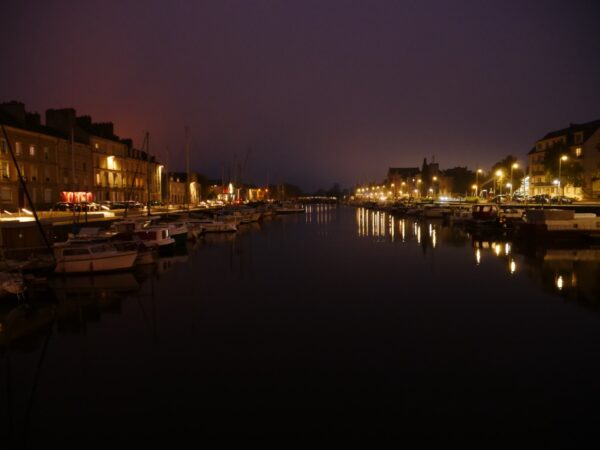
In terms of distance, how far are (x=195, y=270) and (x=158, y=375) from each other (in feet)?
54.8

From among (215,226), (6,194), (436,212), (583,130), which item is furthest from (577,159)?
(6,194)

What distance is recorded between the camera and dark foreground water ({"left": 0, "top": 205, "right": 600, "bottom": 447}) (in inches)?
389

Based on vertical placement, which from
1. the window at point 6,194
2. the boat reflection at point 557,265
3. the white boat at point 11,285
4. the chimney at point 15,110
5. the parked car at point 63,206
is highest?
the chimney at point 15,110

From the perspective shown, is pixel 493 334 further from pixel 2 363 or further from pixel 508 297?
pixel 2 363

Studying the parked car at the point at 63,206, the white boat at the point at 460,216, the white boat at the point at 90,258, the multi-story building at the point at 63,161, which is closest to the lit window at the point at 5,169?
the multi-story building at the point at 63,161

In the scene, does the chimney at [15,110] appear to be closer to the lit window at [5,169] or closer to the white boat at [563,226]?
the lit window at [5,169]

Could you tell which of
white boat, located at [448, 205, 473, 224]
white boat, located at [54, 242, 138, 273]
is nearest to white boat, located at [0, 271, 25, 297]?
white boat, located at [54, 242, 138, 273]

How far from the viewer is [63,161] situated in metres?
62.6

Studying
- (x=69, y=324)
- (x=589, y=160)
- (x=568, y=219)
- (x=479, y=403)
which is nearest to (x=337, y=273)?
(x=69, y=324)

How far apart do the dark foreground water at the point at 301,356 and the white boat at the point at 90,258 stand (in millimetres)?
803

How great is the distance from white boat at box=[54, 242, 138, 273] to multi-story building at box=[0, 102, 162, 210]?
601 inches

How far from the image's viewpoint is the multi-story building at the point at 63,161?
169 feet

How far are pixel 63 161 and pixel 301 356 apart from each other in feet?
194

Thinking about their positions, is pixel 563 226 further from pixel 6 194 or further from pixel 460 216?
pixel 6 194
